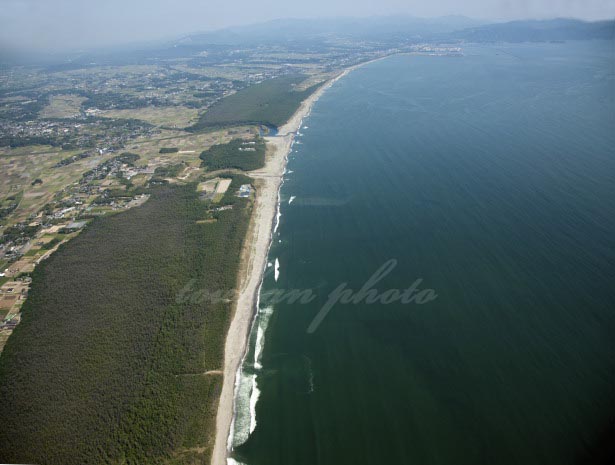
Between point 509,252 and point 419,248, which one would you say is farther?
point 419,248

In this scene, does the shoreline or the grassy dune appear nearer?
the grassy dune

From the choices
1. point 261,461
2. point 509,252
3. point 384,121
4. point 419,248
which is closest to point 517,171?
point 509,252

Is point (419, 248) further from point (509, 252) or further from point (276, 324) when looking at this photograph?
point (276, 324)

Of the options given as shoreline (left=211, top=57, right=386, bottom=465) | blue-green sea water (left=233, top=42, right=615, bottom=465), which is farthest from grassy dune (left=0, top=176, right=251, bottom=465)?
blue-green sea water (left=233, top=42, right=615, bottom=465)

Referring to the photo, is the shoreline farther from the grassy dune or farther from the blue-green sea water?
the blue-green sea water

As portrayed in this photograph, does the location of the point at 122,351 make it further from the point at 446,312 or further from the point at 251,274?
the point at 446,312

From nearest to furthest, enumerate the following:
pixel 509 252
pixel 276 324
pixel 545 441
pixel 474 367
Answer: pixel 545 441 → pixel 474 367 → pixel 276 324 → pixel 509 252
